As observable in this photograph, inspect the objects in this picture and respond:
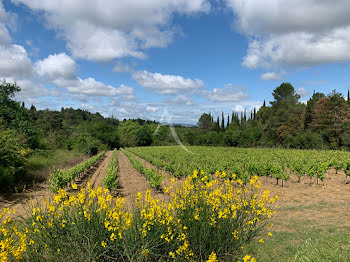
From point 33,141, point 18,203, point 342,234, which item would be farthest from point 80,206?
point 33,141

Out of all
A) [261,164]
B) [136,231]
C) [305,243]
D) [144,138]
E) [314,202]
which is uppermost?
[144,138]

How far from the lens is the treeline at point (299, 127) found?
3709 centimetres

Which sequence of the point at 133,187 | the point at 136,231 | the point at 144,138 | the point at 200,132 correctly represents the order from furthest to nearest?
the point at 200,132
the point at 144,138
the point at 133,187
the point at 136,231

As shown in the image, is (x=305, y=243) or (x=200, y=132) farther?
(x=200, y=132)

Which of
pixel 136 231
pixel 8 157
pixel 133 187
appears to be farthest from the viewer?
pixel 133 187

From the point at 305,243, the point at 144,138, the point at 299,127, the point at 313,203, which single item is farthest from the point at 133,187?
the point at 144,138

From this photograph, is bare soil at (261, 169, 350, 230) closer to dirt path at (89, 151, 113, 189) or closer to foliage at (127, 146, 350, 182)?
foliage at (127, 146, 350, 182)

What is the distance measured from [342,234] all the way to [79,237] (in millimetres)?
6026

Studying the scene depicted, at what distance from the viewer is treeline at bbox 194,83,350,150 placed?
37094mm

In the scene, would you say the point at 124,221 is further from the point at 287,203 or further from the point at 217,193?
the point at 287,203

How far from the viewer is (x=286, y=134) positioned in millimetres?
48094

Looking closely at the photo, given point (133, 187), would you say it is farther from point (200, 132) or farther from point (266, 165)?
point (200, 132)

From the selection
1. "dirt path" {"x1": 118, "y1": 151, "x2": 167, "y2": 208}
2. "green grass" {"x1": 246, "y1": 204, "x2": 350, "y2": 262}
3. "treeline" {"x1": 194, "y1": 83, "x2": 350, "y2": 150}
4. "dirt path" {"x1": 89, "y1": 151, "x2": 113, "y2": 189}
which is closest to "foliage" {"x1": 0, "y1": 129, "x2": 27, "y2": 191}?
"dirt path" {"x1": 89, "y1": 151, "x2": 113, "y2": 189}

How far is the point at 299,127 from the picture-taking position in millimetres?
46469
